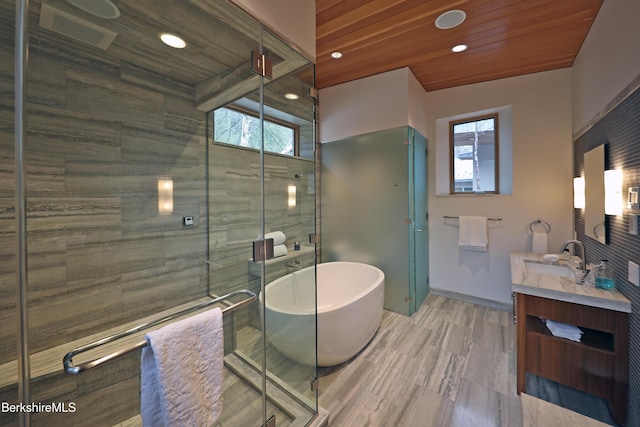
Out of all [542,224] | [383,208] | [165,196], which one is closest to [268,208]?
[165,196]

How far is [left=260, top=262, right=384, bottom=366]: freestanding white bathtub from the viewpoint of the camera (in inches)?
66.0

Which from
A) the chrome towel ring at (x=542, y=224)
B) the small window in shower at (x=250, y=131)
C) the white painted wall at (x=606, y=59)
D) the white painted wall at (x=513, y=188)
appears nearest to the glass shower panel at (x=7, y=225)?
the small window in shower at (x=250, y=131)

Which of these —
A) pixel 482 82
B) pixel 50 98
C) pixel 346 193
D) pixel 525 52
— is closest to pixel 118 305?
pixel 50 98

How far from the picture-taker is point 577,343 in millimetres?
1562

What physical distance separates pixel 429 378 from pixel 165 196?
7.92 ft

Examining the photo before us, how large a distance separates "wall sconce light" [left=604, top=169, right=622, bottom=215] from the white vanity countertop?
0.51 metres

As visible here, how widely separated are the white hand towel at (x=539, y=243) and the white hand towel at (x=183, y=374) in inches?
128

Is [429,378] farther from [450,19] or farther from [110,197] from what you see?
[450,19]

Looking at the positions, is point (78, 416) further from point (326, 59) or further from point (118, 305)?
point (326, 59)

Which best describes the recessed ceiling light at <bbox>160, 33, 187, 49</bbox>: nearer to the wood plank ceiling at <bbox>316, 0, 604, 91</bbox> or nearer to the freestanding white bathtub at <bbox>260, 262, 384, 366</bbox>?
the wood plank ceiling at <bbox>316, 0, 604, 91</bbox>

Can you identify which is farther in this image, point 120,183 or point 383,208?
point 383,208

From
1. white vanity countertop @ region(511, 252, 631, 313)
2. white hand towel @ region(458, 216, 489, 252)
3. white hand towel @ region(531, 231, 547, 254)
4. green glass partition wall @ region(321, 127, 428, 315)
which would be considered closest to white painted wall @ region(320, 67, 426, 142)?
green glass partition wall @ region(321, 127, 428, 315)

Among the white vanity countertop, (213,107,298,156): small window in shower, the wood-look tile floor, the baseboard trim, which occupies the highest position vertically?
(213,107,298,156): small window in shower

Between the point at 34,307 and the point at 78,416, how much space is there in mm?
658
